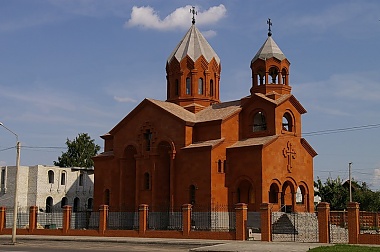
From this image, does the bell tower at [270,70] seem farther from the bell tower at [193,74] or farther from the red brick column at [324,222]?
the red brick column at [324,222]

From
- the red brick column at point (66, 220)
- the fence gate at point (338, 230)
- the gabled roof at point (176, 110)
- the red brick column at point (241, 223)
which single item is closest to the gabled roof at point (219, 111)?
the gabled roof at point (176, 110)

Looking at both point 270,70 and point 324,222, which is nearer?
point 324,222

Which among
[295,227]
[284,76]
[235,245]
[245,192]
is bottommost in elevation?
[235,245]

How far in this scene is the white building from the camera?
47.3 metres

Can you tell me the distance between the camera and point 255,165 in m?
31.9

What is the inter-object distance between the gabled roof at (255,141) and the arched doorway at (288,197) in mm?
3133

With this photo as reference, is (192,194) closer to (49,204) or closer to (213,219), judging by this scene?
(213,219)

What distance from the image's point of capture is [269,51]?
1395 inches

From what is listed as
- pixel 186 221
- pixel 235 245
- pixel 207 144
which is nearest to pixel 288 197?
pixel 207 144

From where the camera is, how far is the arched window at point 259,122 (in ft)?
114

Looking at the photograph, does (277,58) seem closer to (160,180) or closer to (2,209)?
(160,180)

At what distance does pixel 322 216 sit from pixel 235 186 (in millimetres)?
9622

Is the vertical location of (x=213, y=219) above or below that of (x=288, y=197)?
below

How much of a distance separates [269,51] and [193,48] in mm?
6495
